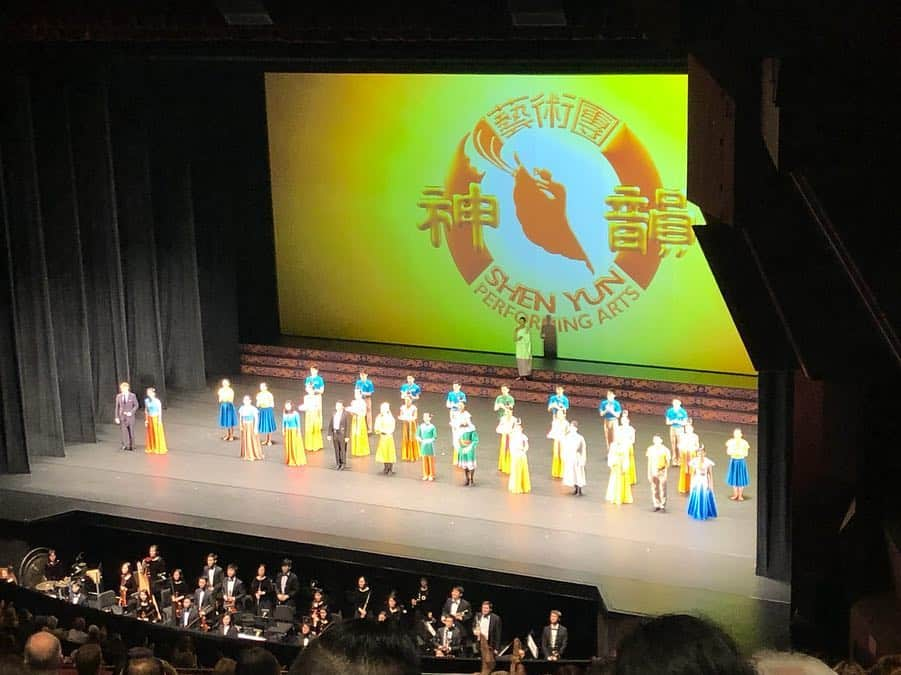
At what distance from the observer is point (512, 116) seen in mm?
13906

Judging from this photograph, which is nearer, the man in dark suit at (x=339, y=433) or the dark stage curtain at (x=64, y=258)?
the man in dark suit at (x=339, y=433)

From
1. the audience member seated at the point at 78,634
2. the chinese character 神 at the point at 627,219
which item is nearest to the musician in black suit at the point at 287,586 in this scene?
the audience member seated at the point at 78,634

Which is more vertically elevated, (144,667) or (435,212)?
(435,212)

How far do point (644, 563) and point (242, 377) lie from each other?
7.05m

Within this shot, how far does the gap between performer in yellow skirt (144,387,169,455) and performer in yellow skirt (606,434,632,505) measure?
4.37m

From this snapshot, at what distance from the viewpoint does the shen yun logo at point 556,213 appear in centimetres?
1352

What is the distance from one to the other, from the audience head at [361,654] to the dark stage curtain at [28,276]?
1078 centimetres

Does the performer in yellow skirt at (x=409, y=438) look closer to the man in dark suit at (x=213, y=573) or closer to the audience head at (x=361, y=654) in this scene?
the man in dark suit at (x=213, y=573)

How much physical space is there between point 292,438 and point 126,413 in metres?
1.74

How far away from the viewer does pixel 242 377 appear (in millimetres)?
15375

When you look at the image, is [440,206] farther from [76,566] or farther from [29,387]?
[76,566]

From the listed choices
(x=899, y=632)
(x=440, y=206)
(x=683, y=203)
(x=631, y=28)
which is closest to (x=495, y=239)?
(x=440, y=206)

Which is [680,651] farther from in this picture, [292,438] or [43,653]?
[292,438]

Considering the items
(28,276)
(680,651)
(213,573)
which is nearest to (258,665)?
(680,651)
